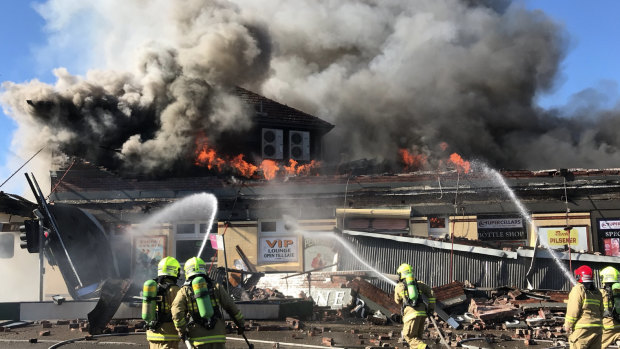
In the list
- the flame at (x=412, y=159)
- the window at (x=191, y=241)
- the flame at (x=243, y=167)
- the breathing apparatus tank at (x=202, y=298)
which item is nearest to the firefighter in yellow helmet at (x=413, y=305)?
the breathing apparatus tank at (x=202, y=298)

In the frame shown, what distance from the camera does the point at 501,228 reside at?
1980cm

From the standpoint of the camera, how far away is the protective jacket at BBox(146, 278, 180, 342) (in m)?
5.93

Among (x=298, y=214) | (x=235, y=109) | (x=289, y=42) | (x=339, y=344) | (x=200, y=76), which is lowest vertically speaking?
(x=339, y=344)

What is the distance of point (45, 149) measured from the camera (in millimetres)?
23578

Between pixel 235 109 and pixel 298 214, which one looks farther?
pixel 235 109

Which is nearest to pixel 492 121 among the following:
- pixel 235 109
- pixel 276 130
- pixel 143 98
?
pixel 276 130

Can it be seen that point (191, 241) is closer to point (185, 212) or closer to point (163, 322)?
point (185, 212)

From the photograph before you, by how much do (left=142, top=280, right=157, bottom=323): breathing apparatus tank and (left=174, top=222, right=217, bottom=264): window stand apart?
15118 mm

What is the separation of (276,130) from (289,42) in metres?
9.03

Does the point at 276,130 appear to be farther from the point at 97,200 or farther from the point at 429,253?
the point at 429,253

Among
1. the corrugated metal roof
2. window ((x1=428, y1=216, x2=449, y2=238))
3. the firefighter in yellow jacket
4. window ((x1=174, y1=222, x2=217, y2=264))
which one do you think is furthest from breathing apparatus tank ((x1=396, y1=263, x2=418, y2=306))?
window ((x1=174, y1=222, x2=217, y2=264))

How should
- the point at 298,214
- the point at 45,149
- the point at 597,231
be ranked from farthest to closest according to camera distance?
the point at 45,149
the point at 298,214
the point at 597,231

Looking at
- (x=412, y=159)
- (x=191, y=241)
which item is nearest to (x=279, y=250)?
(x=191, y=241)

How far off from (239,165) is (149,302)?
17.3 metres
